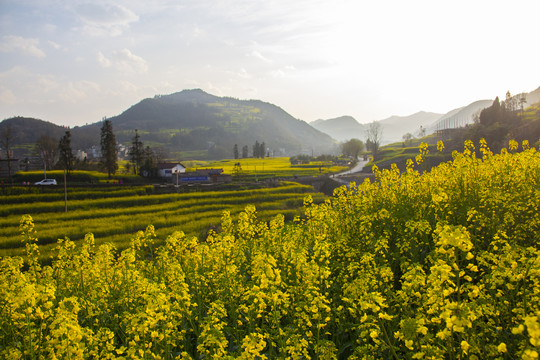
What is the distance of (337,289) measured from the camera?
20.7 feet

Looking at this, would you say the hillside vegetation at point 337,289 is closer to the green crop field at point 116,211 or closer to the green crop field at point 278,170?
the green crop field at point 116,211

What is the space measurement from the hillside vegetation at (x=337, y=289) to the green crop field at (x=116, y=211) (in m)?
20.0

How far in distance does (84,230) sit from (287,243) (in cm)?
2837

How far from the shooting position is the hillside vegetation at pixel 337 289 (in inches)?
149

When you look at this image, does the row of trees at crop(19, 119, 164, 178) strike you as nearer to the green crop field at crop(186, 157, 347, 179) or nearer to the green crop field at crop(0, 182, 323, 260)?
the green crop field at crop(0, 182, 323, 260)

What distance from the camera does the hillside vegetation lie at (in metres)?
3.78

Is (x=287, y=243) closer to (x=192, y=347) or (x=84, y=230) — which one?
(x=192, y=347)

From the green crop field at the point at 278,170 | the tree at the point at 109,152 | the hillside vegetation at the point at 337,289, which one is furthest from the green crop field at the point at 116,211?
the green crop field at the point at 278,170

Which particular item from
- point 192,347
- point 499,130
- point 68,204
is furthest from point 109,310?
point 499,130

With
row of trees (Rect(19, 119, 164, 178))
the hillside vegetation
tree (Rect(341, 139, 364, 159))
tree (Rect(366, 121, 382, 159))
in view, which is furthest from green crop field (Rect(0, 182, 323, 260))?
tree (Rect(341, 139, 364, 159))

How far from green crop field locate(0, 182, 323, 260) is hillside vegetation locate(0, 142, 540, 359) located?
2002cm

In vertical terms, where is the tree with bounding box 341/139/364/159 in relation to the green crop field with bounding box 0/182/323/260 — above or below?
above

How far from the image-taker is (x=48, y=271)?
344 inches

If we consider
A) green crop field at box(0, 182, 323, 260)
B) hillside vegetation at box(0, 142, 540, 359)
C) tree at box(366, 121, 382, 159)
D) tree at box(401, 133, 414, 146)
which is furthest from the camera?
tree at box(401, 133, 414, 146)
